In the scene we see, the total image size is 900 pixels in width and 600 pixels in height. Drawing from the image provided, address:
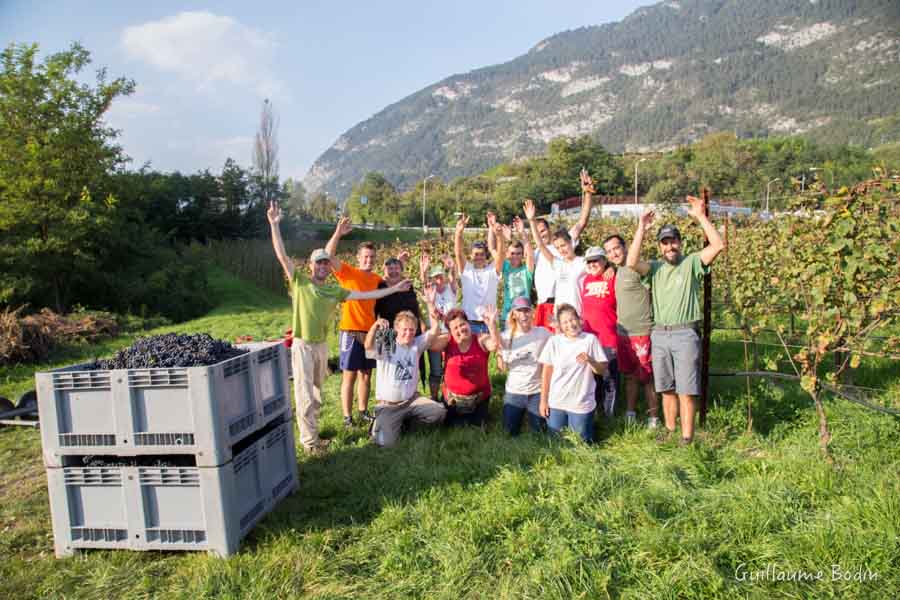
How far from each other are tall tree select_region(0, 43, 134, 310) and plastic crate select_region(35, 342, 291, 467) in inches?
553

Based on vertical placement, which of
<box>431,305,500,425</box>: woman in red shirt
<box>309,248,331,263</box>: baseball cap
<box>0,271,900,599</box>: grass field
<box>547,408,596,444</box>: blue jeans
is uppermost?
<box>309,248,331,263</box>: baseball cap

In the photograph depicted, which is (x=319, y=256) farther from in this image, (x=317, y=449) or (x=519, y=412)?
(x=519, y=412)

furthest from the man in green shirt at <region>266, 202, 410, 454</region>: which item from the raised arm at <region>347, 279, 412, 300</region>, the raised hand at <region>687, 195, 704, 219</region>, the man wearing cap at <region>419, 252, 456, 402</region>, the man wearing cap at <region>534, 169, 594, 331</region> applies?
the raised hand at <region>687, 195, 704, 219</region>

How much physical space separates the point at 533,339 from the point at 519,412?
26.1 inches

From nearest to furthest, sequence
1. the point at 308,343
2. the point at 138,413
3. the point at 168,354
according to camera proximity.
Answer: the point at 138,413
the point at 168,354
the point at 308,343

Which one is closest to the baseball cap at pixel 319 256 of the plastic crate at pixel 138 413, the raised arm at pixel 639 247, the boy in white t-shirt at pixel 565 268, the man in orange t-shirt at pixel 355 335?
the man in orange t-shirt at pixel 355 335

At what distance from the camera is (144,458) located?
344 cm

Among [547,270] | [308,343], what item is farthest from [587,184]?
[308,343]

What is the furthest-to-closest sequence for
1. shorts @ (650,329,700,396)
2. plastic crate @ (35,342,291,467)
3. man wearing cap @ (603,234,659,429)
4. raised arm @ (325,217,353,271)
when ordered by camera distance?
raised arm @ (325,217,353,271), man wearing cap @ (603,234,659,429), shorts @ (650,329,700,396), plastic crate @ (35,342,291,467)

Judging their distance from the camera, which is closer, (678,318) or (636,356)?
(678,318)

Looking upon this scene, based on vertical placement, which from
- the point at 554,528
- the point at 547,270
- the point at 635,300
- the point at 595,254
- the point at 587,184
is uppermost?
the point at 587,184

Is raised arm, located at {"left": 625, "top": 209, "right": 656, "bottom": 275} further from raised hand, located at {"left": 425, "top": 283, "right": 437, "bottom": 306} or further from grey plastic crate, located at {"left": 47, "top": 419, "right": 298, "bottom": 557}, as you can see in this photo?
grey plastic crate, located at {"left": 47, "top": 419, "right": 298, "bottom": 557}

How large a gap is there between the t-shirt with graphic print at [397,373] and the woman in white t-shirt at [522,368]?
2.69 feet

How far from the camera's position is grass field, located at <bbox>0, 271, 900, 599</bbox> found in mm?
2910
